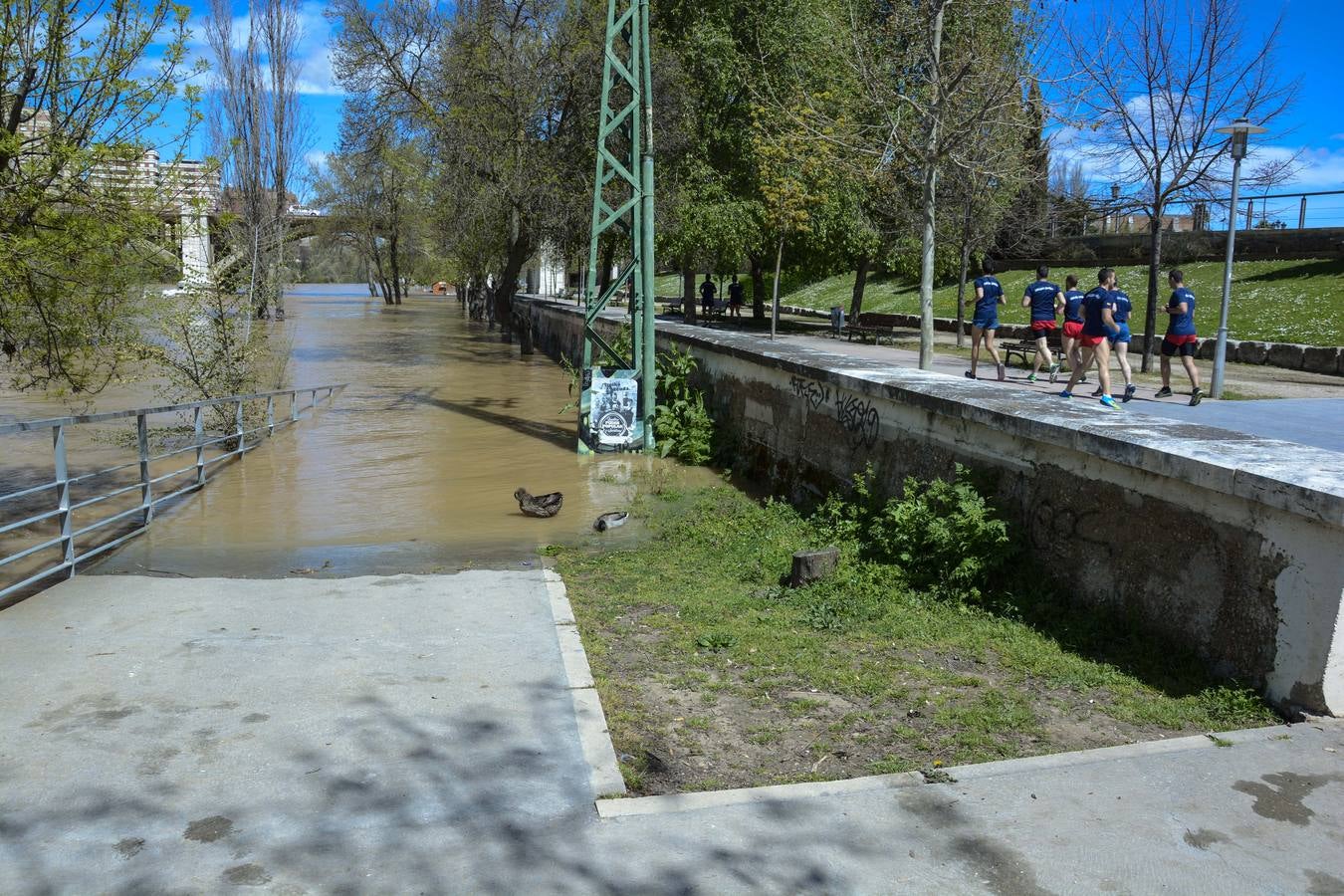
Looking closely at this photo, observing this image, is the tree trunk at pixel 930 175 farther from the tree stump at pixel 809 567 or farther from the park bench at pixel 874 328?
the park bench at pixel 874 328

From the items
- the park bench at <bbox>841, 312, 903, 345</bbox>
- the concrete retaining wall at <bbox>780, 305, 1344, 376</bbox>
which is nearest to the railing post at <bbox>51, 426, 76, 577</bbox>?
the concrete retaining wall at <bbox>780, 305, 1344, 376</bbox>

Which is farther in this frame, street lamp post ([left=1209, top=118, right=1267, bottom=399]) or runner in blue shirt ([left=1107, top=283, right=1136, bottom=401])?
street lamp post ([left=1209, top=118, right=1267, bottom=399])

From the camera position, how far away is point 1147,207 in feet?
62.4

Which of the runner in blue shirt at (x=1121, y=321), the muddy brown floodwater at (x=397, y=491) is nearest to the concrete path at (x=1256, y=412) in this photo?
the runner in blue shirt at (x=1121, y=321)

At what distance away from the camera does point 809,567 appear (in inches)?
275

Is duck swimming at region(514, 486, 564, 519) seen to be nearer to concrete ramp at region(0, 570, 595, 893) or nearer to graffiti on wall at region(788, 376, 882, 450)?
graffiti on wall at region(788, 376, 882, 450)

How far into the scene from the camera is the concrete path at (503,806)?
3383 millimetres

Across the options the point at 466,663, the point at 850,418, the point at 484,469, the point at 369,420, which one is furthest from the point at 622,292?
the point at 466,663

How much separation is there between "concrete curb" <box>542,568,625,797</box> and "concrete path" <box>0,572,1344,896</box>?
0.08 ft

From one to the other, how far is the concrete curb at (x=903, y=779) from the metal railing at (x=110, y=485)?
15.8 ft

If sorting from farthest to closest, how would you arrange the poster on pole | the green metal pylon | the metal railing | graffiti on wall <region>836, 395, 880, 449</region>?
1. the poster on pole
2. the green metal pylon
3. graffiti on wall <region>836, 395, 880, 449</region>
4. the metal railing

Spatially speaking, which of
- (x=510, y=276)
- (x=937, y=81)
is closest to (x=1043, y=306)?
(x=937, y=81)

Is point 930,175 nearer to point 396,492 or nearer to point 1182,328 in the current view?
point 1182,328

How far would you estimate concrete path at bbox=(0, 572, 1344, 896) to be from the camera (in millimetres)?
3383
